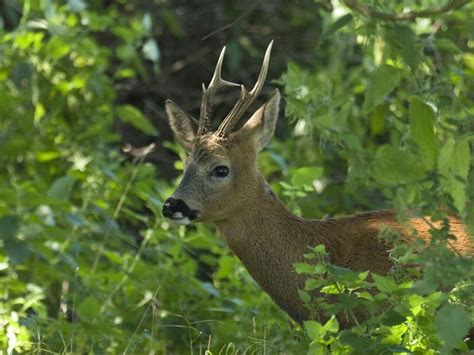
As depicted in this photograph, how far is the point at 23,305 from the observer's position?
20.3ft

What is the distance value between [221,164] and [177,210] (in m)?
0.33

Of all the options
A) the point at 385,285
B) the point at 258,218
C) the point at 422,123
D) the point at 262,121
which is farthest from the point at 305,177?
the point at 422,123

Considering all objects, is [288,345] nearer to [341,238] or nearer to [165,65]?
[341,238]

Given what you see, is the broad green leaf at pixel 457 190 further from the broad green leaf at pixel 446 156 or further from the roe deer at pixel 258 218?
the roe deer at pixel 258 218

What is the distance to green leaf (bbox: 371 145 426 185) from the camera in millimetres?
3912

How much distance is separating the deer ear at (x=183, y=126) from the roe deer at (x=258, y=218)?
269 mm

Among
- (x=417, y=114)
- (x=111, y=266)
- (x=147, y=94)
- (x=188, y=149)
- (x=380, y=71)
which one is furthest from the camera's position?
(x=147, y=94)

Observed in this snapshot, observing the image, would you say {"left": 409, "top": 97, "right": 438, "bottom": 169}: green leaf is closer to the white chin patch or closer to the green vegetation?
the green vegetation

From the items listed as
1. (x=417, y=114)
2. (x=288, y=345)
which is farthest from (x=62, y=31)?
(x=417, y=114)

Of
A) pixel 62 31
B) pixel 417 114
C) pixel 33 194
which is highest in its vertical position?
pixel 417 114

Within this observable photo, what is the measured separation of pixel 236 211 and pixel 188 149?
62 cm

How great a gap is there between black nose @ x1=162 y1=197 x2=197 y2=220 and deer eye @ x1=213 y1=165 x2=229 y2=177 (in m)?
0.23

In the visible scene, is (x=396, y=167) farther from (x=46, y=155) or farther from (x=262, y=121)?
(x=46, y=155)

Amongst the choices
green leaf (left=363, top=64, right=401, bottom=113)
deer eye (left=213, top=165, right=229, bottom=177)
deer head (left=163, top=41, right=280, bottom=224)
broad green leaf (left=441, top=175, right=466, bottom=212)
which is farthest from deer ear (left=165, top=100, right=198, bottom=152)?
broad green leaf (left=441, top=175, right=466, bottom=212)
